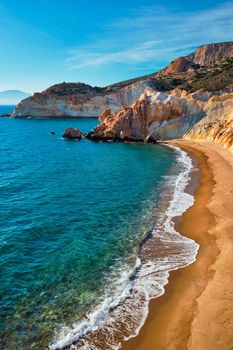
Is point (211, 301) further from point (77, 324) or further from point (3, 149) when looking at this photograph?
point (3, 149)

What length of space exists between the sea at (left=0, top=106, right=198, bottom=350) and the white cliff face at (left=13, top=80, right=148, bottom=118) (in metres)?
91.5

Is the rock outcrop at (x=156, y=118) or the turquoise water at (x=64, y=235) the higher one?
the rock outcrop at (x=156, y=118)

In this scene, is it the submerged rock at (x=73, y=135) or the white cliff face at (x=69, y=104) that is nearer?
the submerged rock at (x=73, y=135)

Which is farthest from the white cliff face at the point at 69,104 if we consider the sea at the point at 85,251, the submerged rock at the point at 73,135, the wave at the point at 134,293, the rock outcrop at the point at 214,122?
the wave at the point at 134,293

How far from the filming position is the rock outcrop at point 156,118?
6353 cm

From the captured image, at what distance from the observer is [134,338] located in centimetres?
1240

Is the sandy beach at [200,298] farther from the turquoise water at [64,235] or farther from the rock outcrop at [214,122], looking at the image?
the rock outcrop at [214,122]

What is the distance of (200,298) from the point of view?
1452 cm

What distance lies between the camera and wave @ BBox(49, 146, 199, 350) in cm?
1245

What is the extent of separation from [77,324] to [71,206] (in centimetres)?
1366

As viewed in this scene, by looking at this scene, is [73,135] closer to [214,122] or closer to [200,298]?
[214,122]

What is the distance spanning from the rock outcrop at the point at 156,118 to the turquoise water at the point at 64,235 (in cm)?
2248

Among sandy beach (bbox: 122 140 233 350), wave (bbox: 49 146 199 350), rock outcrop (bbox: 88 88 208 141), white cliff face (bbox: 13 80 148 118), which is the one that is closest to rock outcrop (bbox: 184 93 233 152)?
rock outcrop (bbox: 88 88 208 141)

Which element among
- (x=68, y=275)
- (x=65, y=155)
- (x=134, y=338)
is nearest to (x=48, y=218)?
(x=68, y=275)
